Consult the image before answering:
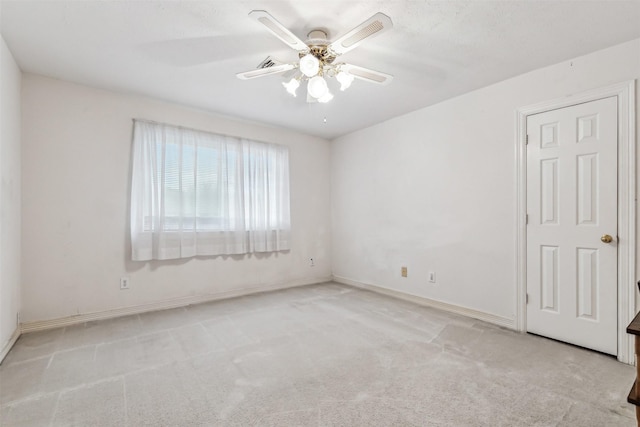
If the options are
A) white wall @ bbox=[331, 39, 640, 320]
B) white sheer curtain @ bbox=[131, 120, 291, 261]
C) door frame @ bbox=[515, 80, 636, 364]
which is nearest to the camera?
door frame @ bbox=[515, 80, 636, 364]

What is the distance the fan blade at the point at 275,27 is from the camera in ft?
5.36

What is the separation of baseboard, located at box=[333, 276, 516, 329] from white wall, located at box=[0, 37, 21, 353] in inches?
150

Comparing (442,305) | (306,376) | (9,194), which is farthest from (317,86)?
(442,305)

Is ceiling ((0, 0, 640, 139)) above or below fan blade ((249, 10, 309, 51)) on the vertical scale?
above

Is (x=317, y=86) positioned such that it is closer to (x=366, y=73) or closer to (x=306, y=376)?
(x=366, y=73)

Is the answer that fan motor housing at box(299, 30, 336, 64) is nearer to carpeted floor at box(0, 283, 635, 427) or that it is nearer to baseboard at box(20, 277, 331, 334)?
carpeted floor at box(0, 283, 635, 427)

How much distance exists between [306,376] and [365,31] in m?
2.23

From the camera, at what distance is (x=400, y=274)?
157 inches

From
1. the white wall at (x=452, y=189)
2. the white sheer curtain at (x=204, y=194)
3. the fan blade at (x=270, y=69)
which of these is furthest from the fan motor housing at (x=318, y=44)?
the white sheer curtain at (x=204, y=194)

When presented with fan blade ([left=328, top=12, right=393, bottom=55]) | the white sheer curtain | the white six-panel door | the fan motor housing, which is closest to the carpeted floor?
the white six-panel door

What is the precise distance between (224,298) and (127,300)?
1098 mm

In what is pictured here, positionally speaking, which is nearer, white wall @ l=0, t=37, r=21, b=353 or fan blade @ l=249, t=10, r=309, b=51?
fan blade @ l=249, t=10, r=309, b=51

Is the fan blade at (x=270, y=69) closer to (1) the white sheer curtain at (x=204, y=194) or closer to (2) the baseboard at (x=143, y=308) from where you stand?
(1) the white sheer curtain at (x=204, y=194)

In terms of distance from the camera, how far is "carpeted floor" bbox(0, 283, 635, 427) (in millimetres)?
1626
